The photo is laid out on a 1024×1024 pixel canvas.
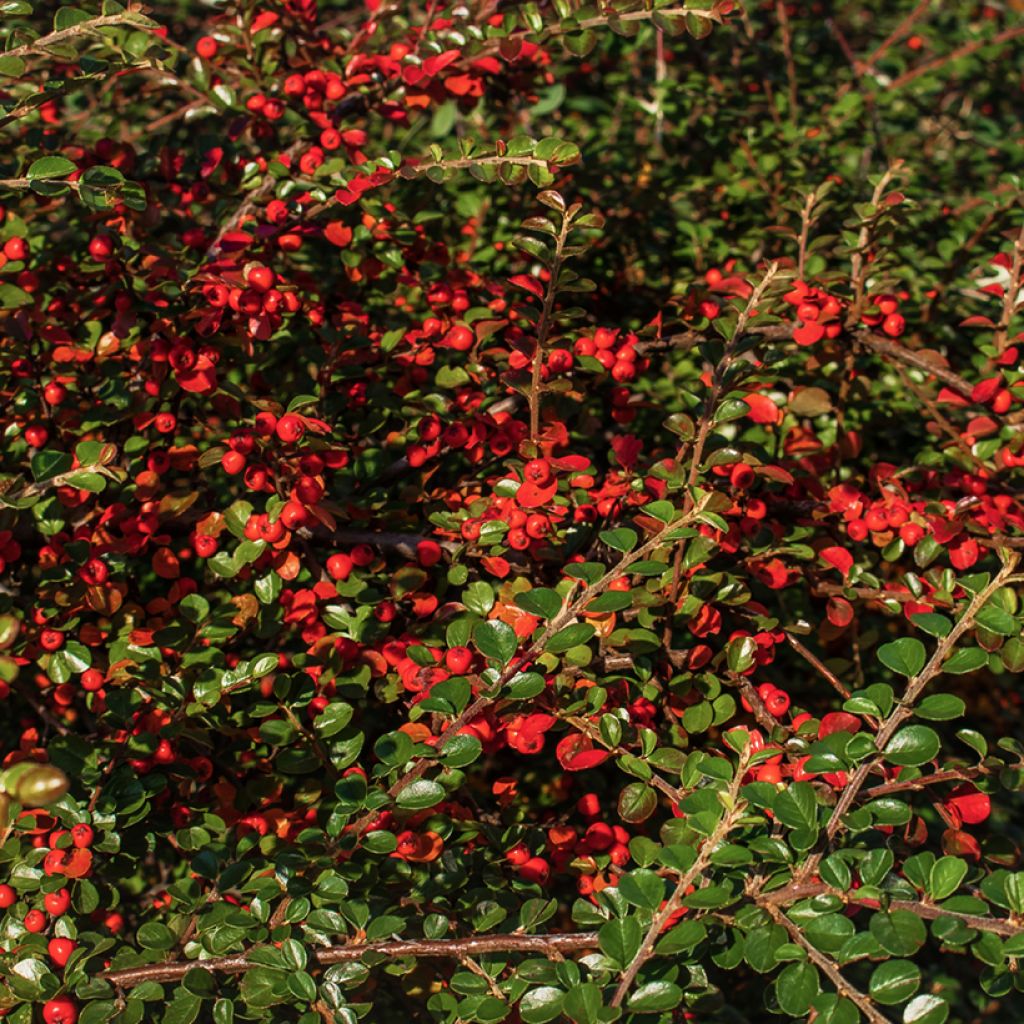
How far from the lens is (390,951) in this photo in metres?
1.56

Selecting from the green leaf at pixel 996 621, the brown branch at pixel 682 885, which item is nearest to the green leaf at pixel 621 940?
the brown branch at pixel 682 885

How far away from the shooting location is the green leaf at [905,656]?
1.45 metres

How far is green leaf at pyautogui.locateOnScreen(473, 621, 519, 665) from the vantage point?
4.85 ft

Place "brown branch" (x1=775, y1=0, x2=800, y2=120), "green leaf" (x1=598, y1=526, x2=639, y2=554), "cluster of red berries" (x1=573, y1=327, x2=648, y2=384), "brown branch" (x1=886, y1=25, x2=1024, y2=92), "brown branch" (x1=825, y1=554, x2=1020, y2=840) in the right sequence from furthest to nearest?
1. "brown branch" (x1=886, y1=25, x2=1024, y2=92)
2. "brown branch" (x1=775, y1=0, x2=800, y2=120)
3. "cluster of red berries" (x1=573, y1=327, x2=648, y2=384)
4. "green leaf" (x1=598, y1=526, x2=639, y2=554)
5. "brown branch" (x1=825, y1=554, x2=1020, y2=840)

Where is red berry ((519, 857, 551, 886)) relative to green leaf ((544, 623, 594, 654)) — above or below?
below

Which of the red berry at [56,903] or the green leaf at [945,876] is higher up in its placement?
the green leaf at [945,876]

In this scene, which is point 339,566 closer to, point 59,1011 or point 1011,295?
point 59,1011

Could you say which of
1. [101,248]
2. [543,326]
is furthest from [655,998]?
[101,248]

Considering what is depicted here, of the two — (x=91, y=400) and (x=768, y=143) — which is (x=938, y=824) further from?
(x=91, y=400)

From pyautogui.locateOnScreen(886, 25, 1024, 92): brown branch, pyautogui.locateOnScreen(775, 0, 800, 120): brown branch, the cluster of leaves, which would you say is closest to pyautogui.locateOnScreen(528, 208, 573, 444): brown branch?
the cluster of leaves

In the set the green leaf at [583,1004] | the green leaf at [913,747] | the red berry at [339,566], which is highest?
the green leaf at [913,747]

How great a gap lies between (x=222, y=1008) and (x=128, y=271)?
4.53 ft

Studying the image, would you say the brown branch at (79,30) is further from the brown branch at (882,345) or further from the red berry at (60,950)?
the red berry at (60,950)

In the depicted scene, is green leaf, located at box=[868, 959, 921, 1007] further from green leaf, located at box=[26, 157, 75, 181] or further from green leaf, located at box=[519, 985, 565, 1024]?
green leaf, located at box=[26, 157, 75, 181]
